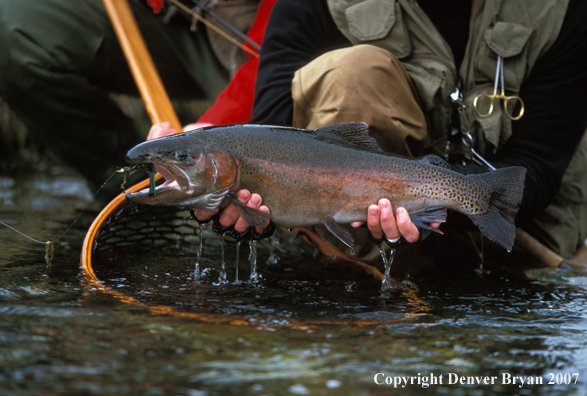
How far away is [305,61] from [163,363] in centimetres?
148

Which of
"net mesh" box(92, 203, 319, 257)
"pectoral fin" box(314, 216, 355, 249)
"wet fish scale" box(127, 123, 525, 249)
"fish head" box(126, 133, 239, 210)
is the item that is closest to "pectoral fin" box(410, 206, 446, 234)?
"wet fish scale" box(127, 123, 525, 249)

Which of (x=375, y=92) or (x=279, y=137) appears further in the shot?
(x=375, y=92)

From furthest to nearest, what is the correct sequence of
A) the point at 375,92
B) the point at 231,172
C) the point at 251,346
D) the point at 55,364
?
the point at 375,92 < the point at 231,172 < the point at 251,346 < the point at 55,364

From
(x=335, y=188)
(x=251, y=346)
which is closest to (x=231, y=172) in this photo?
(x=335, y=188)

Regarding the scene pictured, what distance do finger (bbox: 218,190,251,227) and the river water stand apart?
0.20 m

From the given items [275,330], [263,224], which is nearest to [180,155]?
[263,224]

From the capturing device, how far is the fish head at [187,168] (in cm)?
151

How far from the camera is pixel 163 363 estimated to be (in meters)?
1.04

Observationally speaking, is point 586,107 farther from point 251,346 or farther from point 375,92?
point 251,346

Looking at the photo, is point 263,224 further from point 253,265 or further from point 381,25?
point 381,25

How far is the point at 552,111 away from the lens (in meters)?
2.11

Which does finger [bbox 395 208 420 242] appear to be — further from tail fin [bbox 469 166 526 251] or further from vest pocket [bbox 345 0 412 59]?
vest pocket [bbox 345 0 412 59]

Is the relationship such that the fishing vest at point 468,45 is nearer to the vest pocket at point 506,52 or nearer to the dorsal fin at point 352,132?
the vest pocket at point 506,52

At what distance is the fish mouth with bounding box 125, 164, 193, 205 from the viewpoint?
1521 millimetres
